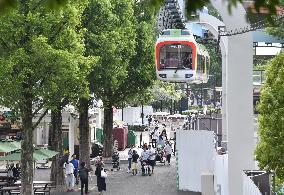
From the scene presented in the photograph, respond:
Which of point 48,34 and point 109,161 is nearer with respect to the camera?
point 48,34

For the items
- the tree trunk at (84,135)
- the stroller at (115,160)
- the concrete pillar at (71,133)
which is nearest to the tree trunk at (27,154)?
the tree trunk at (84,135)

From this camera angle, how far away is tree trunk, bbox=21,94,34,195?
2272cm

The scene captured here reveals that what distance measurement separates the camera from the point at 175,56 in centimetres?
3366

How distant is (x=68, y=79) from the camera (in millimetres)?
21766

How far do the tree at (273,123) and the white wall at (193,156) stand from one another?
9.30 m

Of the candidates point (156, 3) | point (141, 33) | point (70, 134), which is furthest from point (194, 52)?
point (156, 3)

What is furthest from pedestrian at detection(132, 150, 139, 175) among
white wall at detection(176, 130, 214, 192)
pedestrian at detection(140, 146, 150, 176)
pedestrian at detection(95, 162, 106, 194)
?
pedestrian at detection(95, 162, 106, 194)

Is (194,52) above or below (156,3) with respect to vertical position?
above

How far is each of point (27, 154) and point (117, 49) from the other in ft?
25.2

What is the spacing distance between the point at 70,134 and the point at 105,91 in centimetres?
372

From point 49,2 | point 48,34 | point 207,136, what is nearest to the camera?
point 49,2

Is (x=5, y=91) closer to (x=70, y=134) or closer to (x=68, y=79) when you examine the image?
(x=68, y=79)

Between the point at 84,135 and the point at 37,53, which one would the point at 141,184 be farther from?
the point at 37,53

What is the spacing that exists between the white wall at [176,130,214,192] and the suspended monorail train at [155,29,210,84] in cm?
808
